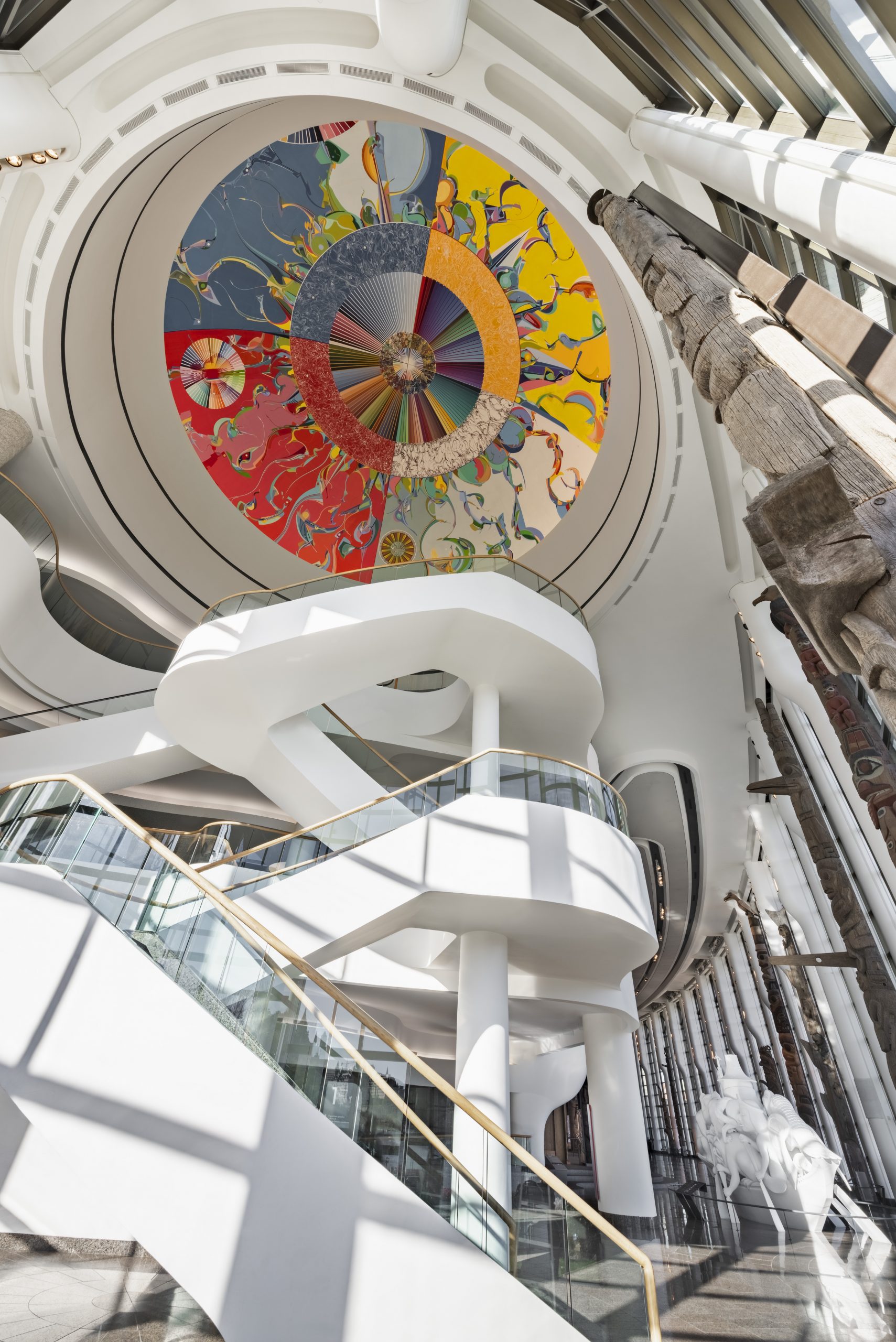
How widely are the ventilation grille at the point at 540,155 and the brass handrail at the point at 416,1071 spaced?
23.6 ft

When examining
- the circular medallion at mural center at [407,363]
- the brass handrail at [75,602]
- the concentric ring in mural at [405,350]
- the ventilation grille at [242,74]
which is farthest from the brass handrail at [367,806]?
the circular medallion at mural center at [407,363]

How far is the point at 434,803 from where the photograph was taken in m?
7.06

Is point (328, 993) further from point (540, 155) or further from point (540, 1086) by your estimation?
point (540, 1086)

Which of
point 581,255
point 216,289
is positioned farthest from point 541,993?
→ point 216,289

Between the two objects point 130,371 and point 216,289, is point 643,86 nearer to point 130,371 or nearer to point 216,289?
point 216,289

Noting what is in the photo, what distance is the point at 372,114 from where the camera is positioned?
30.9ft

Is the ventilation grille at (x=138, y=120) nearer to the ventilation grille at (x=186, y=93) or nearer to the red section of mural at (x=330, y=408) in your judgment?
the ventilation grille at (x=186, y=93)

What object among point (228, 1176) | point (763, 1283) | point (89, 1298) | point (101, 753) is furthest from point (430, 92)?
point (763, 1283)

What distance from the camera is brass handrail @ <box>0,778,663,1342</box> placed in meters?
3.40

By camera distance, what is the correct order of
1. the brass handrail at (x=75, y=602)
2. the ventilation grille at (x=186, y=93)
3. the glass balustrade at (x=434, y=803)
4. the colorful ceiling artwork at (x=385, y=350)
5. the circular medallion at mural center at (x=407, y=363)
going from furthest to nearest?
the circular medallion at mural center at (x=407, y=363) → the brass handrail at (x=75, y=602) → the colorful ceiling artwork at (x=385, y=350) → the ventilation grille at (x=186, y=93) → the glass balustrade at (x=434, y=803)

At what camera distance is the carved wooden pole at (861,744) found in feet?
20.9

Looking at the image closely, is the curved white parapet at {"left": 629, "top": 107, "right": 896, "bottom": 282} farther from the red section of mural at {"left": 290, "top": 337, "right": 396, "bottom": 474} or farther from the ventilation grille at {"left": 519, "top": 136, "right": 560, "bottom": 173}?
the red section of mural at {"left": 290, "top": 337, "right": 396, "bottom": 474}

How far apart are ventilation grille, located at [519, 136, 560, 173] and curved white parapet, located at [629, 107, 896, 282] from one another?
312 cm

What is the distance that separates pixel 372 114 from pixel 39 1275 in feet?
40.2
